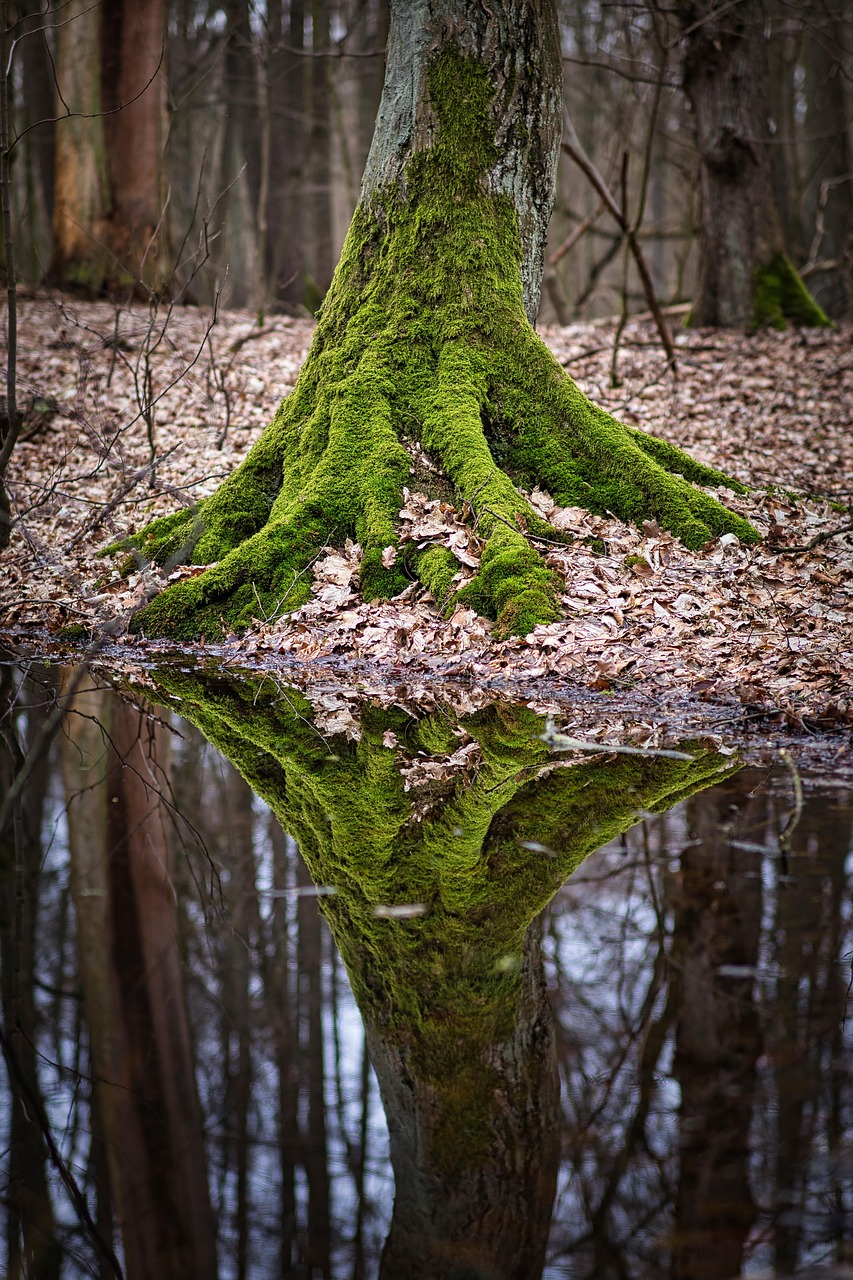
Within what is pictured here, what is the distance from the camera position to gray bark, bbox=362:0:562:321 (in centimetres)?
564

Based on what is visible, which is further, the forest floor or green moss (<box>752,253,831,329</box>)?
green moss (<box>752,253,831,329</box>)

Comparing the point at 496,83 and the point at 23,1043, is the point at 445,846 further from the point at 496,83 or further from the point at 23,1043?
the point at 496,83

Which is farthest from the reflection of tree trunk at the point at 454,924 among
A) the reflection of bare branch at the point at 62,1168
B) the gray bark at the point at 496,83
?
the gray bark at the point at 496,83

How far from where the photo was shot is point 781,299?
496 inches

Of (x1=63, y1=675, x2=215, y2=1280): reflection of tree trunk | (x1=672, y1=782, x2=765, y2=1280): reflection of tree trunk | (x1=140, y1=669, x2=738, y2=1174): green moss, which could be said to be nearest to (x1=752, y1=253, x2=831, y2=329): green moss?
(x1=140, y1=669, x2=738, y2=1174): green moss

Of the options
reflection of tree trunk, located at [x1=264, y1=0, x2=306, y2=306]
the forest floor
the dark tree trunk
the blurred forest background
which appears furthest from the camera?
reflection of tree trunk, located at [x1=264, y1=0, x2=306, y2=306]

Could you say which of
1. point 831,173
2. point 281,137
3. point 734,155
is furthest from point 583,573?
point 831,173

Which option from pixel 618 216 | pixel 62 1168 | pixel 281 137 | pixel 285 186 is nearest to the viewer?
pixel 62 1168

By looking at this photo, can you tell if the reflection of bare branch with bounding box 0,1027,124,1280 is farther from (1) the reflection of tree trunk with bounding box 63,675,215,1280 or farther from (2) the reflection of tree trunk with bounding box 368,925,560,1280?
(2) the reflection of tree trunk with bounding box 368,925,560,1280

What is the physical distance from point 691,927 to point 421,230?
185 inches

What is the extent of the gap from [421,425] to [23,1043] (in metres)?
4.46

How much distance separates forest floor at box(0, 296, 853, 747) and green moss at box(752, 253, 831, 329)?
8.93 ft

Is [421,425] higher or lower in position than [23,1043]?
higher

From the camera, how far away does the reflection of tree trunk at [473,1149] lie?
156cm
